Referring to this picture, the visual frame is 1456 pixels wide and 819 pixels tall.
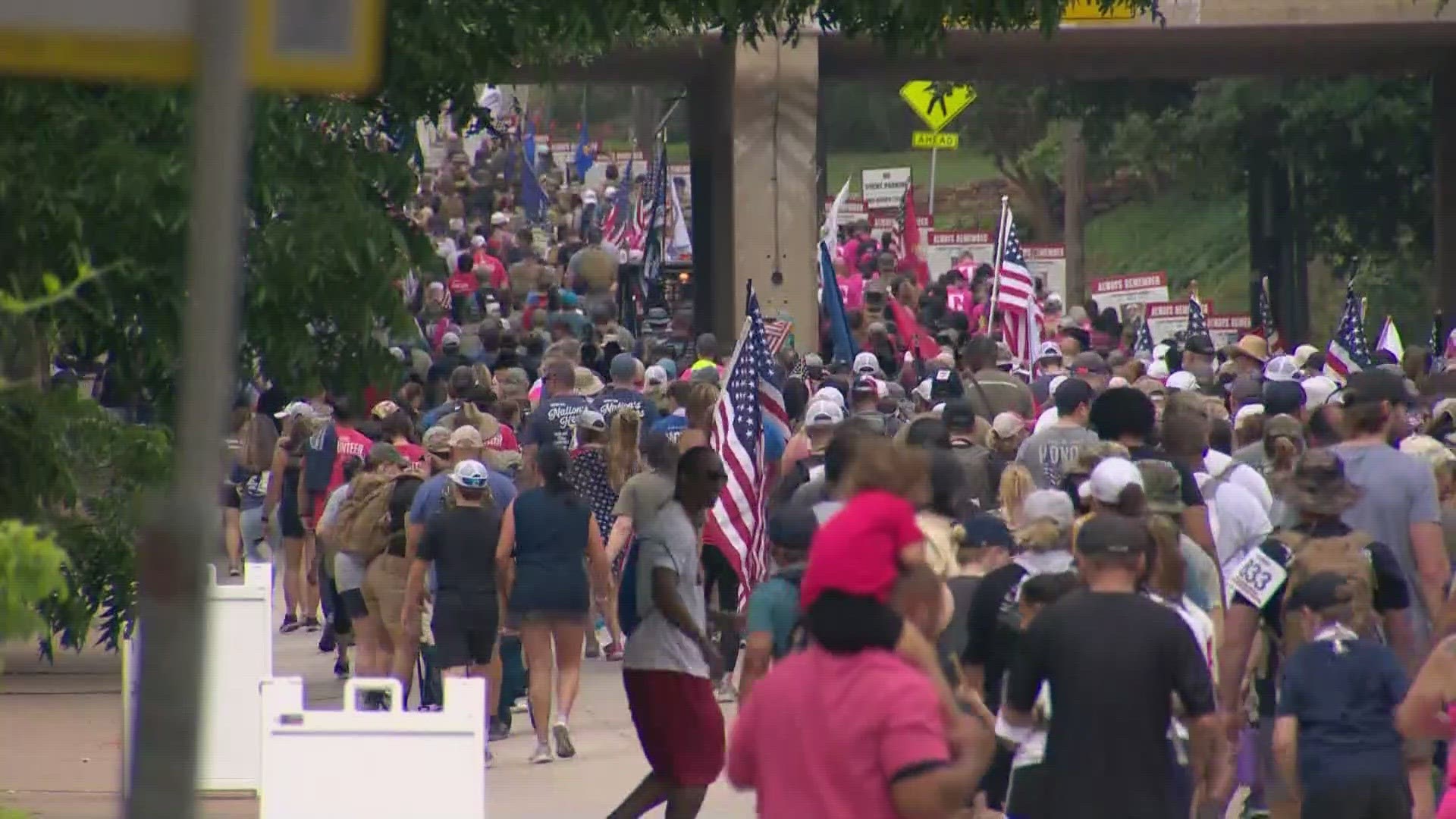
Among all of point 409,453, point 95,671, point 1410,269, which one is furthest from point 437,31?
point 1410,269

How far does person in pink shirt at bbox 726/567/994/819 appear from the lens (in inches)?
228

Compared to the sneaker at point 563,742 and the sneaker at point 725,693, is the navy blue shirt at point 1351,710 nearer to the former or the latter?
the sneaker at point 563,742

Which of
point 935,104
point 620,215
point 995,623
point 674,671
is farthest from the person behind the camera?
point 620,215

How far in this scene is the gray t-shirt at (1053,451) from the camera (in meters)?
12.1

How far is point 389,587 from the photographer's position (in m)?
14.1

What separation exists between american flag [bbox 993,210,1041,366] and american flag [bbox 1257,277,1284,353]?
4383 millimetres

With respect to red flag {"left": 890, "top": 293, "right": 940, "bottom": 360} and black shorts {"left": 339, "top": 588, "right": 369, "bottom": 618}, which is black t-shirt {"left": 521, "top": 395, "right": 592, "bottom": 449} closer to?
black shorts {"left": 339, "top": 588, "right": 369, "bottom": 618}

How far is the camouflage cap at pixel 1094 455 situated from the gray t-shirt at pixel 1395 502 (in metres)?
1.10

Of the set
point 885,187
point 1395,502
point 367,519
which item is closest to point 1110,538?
point 1395,502

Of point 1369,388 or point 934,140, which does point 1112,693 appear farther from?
point 934,140

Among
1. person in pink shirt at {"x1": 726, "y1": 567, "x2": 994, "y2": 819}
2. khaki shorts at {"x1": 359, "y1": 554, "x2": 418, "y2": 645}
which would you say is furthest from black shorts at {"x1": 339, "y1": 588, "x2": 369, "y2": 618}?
person in pink shirt at {"x1": 726, "y1": 567, "x2": 994, "y2": 819}

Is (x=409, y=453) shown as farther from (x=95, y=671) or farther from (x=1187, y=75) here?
(x=1187, y=75)

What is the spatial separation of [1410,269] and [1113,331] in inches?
459

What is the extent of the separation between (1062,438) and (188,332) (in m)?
9.00
